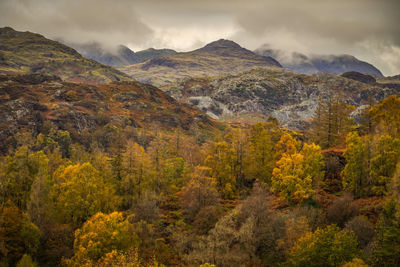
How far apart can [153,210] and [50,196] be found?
19.0 metres

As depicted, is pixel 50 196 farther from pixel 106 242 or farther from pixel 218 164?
pixel 218 164

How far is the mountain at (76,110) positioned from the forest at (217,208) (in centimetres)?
5088

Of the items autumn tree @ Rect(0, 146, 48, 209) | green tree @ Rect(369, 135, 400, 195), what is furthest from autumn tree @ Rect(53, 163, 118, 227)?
green tree @ Rect(369, 135, 400, 195)

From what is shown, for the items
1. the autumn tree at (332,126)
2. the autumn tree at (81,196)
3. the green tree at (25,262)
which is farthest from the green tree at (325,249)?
the autumn tree at (332,126)

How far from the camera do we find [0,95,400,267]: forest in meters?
32.6

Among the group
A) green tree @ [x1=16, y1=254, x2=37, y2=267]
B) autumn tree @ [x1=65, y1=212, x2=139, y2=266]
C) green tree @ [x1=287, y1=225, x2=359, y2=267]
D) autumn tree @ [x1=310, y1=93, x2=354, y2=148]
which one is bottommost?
green tree @ [x1=16, y1=254, x2=37, y2=267]

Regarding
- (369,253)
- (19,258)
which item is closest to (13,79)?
(19,258)

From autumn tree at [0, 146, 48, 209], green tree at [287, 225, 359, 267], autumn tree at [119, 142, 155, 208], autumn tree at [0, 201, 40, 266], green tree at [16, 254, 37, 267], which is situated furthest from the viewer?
autumn tree at [119, 142, 155, 208]

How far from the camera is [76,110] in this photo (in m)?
141

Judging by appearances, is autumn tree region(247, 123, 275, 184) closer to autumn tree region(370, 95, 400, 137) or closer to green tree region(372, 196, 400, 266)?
autumn tree region(370, 95, 400, 137)

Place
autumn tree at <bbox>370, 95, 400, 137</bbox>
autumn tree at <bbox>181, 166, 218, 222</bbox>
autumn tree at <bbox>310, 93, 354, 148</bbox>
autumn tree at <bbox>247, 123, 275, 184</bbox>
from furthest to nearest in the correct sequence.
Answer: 1. autumn tree at <bbox>310, 93, 354, 148</bbox>
2. autumn tree at <bbox>370, 95, 400, 137</bbox>
3. autumn tree at <bbox>247, 123, 275, 184</bbox>
4. autumn tree at <bbox>181, 166, 218, 222</bbox>

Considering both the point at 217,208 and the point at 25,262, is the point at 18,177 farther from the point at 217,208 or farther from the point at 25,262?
the point at 217,208

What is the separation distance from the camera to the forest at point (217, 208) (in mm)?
32594

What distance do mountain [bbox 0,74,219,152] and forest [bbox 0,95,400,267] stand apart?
167 feet
